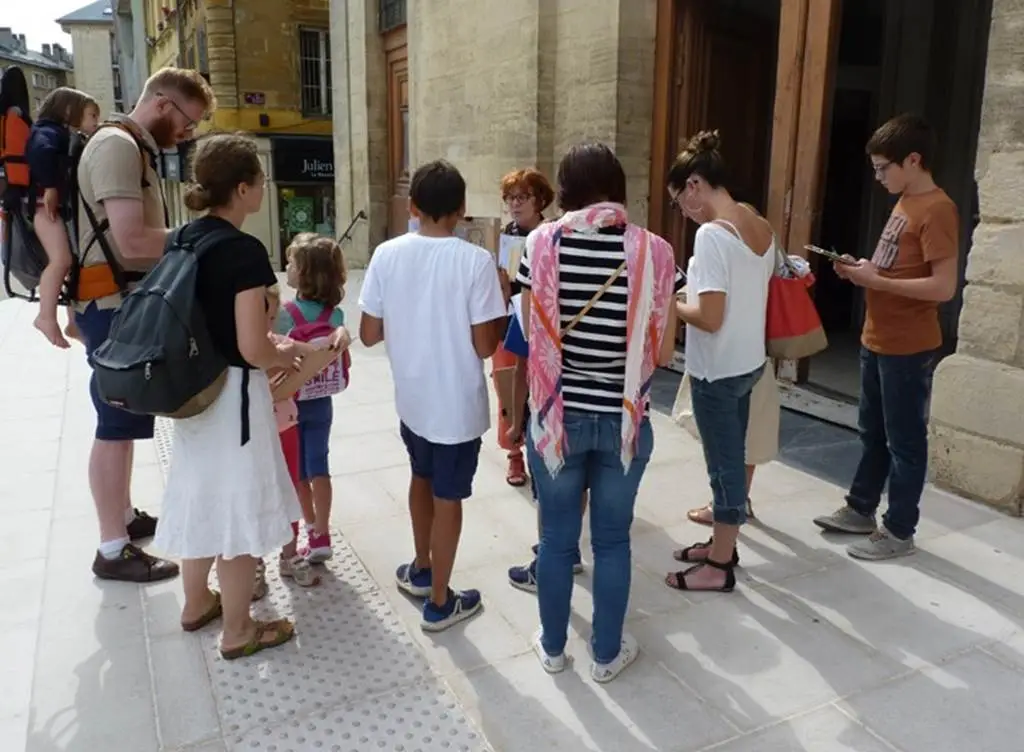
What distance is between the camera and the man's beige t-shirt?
3.07 meters

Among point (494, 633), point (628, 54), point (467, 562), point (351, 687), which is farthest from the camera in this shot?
point (628, 54)

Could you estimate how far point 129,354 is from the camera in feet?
8.23

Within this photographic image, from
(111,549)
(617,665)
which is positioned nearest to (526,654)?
(617,665)

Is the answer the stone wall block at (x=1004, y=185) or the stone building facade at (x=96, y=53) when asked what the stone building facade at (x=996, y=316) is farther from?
the stone building facade at (x=96, y=53)

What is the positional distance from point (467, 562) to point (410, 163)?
8.39m

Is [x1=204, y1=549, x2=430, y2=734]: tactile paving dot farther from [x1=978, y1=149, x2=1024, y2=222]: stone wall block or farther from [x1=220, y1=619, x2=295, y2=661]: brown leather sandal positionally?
[x1=978, y1=149, x2=1024, y2=222]: stone wall block

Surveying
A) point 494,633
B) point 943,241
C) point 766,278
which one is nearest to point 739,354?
point 766,278

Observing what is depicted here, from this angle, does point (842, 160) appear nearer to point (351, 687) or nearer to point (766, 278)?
point (766, 278)

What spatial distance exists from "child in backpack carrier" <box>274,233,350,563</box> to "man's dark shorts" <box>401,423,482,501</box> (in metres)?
0.45

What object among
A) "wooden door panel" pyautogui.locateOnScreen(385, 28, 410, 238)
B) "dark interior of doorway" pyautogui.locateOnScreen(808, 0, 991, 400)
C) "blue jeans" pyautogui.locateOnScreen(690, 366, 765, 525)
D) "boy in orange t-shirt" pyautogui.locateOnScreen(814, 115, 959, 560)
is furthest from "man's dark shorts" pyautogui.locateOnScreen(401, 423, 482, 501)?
"wooden door panel" pyautogui.locateOnScreen(385, 28, 410, 238)

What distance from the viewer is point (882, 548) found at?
3.63 meters

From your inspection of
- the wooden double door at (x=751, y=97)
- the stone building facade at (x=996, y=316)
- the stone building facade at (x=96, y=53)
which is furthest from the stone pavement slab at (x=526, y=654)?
the stone building facade at (x=96, y=53)

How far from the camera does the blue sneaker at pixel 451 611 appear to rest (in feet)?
10.0

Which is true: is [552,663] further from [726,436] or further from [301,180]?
[301,180]
